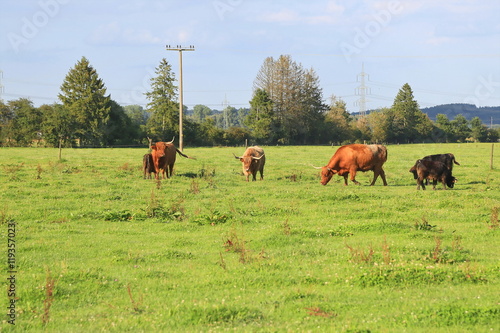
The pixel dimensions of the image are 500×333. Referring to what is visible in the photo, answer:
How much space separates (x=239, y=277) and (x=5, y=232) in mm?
7490

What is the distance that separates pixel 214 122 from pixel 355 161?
74099 mm

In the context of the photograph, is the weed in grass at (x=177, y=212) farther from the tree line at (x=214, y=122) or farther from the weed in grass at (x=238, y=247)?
the tree line at (x=214, y=122)

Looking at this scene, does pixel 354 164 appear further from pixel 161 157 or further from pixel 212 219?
pixel 212 219

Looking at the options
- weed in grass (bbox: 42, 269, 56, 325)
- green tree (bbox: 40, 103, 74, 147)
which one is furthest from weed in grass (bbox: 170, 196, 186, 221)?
green tree (bbox: 40, 103, 74, 147)

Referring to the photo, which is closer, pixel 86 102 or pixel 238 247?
pixel 238 247

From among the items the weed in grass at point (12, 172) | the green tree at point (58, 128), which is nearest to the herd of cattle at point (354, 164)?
the weed in grass at point (12, 172)

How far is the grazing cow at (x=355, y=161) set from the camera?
77.5 ft

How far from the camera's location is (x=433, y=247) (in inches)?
439

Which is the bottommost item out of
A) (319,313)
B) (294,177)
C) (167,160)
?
(319,313)

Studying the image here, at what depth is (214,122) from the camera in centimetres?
9644

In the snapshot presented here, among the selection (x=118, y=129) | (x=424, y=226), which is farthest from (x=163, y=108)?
(x=424, y=226)

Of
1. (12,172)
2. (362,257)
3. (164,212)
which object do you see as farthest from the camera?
(12,172)

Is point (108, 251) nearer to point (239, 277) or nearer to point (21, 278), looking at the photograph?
point (21, 278)

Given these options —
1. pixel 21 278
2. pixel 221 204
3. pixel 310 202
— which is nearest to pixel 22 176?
pixel 221 204
